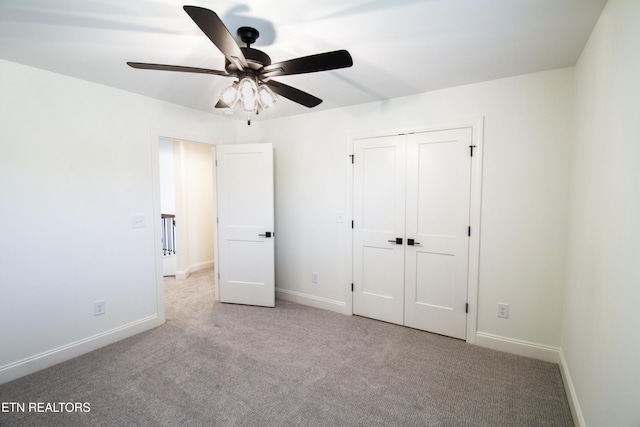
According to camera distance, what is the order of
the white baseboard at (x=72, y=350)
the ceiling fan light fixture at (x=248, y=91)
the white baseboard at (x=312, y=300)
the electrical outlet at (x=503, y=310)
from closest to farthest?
the ceiling fan light fixture at (x=248, y=91) < the white baseboard at (x=72, y=350) < the electrical outlet at (x=503, y=310) < the white baseboard at (x=312, y=300)

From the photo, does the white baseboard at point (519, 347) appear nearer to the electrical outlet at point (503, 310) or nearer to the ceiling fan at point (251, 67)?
the electrical outlet at point (503, 310)

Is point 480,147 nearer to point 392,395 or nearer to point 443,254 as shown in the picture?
point 443,254

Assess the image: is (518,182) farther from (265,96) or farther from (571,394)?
(265,96)

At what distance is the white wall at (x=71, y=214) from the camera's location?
2217mm

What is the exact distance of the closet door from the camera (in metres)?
2.73

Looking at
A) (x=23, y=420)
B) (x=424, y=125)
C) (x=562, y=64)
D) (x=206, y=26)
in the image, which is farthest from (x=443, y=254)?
(x=23, y=420)

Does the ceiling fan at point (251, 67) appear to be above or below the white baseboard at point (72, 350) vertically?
above

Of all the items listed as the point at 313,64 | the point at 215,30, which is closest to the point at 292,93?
the point at 313,64

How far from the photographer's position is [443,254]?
9.33ft

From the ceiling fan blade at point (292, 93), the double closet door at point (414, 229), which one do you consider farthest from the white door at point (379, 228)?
the ceiling fan blade at point (292, 93)

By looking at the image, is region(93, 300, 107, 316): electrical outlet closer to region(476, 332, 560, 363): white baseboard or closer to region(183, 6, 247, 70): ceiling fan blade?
region(183, 6, 247, 70): ceiling fan blade

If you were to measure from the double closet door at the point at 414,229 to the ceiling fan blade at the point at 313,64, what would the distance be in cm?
168

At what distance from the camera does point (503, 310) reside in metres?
2.59

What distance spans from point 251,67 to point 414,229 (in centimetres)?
215
